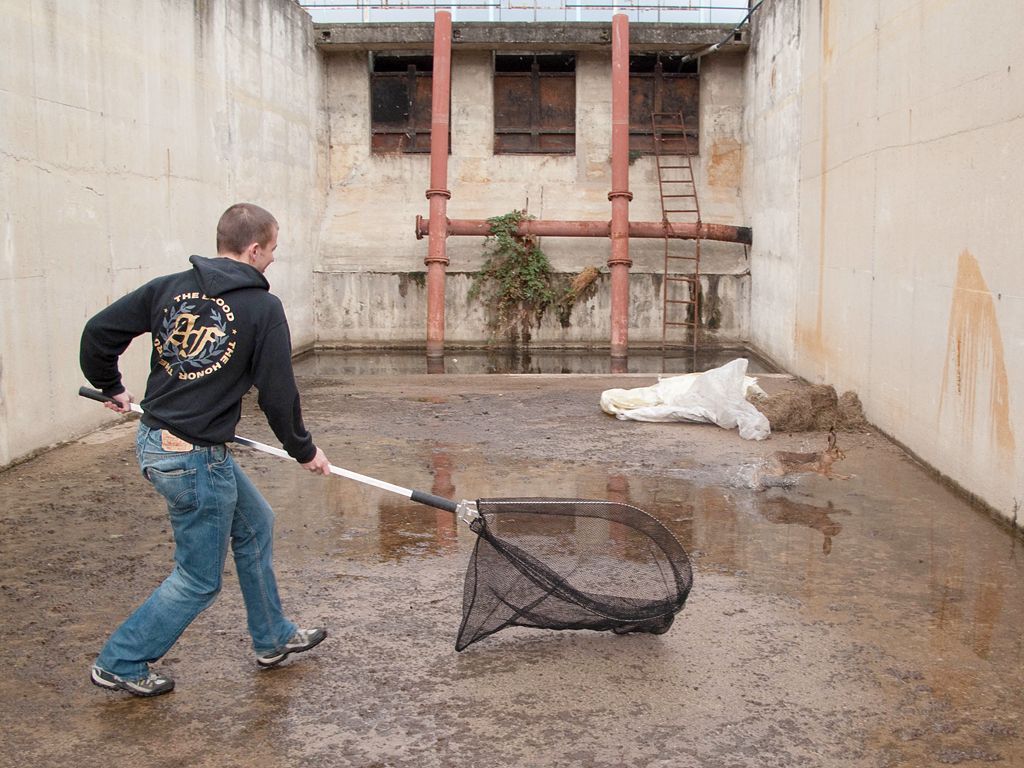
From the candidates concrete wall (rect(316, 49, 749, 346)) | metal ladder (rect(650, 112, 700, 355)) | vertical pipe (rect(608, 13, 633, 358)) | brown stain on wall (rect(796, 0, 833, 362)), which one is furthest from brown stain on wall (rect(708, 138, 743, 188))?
brown stain on wall (rect(796, 0, 833, 362))

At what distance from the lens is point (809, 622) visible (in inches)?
188

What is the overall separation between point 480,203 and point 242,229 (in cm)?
1285

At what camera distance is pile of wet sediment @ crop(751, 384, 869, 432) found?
28.9 feet

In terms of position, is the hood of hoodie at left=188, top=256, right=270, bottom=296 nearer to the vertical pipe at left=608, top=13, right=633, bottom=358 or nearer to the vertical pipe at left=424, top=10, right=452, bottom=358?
the vertical pipe at left=424, top=10, right=452, bottom=358

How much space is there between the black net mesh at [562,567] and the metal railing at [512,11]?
1345 cm

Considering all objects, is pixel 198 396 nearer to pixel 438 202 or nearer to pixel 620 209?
pixel 438 202

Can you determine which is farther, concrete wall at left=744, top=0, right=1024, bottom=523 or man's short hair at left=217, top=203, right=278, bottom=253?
concrete wall at left=744, top=0, right=1024, bottom=523

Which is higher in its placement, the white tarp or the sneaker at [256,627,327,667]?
the white tarp

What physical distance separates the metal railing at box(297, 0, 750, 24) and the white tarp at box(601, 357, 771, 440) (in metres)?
8.87

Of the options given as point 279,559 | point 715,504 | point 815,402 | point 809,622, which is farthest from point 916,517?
point 279,559

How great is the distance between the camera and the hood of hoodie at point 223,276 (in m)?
3.83

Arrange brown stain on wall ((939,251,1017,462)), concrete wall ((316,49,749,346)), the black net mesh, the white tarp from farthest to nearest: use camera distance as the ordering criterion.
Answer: concrete wall ((316,49,749,346)), the white tarp, brown stain on wall ((939,251,1017,462)), the black net mesh

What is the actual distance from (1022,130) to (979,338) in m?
1.25

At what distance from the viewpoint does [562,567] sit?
4535 millimetres
